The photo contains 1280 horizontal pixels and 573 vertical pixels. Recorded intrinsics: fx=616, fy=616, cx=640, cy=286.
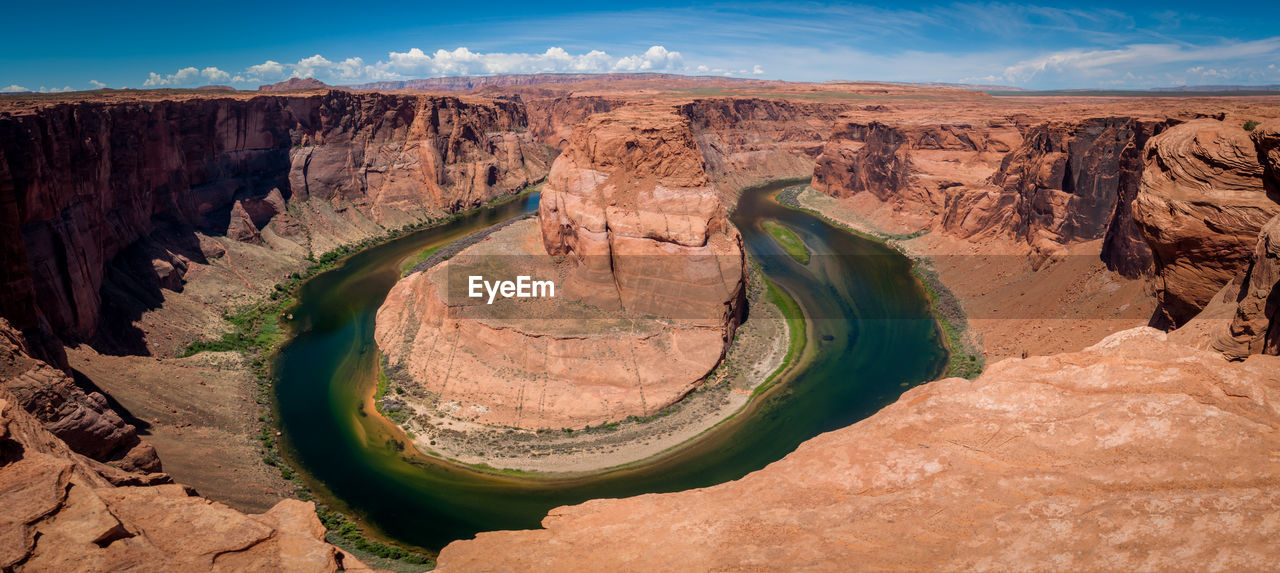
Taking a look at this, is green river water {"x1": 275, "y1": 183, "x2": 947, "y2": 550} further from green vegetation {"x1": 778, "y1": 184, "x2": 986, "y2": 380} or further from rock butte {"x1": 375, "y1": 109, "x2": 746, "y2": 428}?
rock butte {"x1": 375, "y1": 109, "x2": 746, "y2": 428}

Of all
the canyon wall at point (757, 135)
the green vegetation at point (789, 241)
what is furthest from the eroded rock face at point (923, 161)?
the canyon wall at point (757, 135)

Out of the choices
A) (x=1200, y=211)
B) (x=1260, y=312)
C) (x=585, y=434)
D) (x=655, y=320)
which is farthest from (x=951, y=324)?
(x=1260, y=312)

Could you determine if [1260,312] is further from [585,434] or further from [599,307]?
[599,307]

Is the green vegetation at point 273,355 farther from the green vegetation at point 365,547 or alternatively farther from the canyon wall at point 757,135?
the canyon wall at point 757,135

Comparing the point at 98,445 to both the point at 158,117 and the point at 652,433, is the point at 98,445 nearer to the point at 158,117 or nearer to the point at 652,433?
the point at 652,433

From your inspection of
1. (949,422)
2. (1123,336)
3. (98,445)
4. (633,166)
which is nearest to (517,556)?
(949,422)
